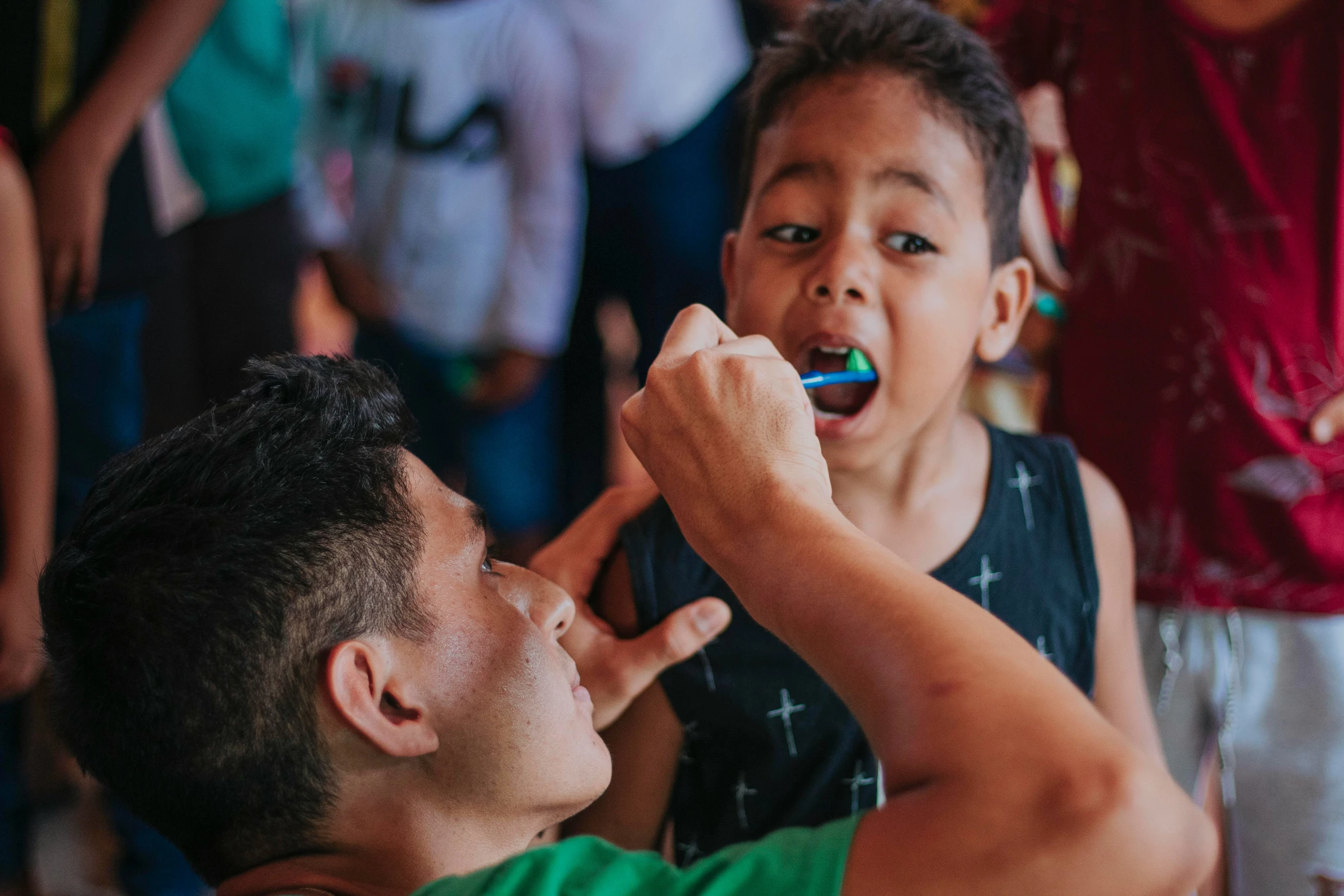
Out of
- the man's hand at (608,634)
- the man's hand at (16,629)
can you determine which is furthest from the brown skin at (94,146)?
the man's hand at (608,634)

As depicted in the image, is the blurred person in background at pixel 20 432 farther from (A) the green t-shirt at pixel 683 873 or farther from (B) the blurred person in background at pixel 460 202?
(A) the green t-shirt at pixel 683 873

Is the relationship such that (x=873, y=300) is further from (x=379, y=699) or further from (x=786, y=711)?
(x=379, y=699)

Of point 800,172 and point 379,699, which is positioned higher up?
point 800,172

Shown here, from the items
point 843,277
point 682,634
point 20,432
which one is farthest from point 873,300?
point 20,432

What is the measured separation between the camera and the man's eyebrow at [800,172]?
3.21ft

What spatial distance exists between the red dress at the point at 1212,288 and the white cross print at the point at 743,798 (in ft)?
1.85

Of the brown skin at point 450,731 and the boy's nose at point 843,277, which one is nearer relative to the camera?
the brown skin at point 450,731

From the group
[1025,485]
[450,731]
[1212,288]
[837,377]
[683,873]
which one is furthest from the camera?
[1212,288]

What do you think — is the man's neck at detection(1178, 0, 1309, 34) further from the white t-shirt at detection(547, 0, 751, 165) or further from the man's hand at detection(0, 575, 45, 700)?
the man's hand at detection(0, 575, 45, 700)

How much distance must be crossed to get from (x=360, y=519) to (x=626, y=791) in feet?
1.31

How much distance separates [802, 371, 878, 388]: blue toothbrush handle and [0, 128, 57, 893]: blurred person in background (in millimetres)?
1038

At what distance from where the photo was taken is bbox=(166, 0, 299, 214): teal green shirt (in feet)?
6.00

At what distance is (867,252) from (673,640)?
36 centimetres

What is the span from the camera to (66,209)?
5.11 feet
